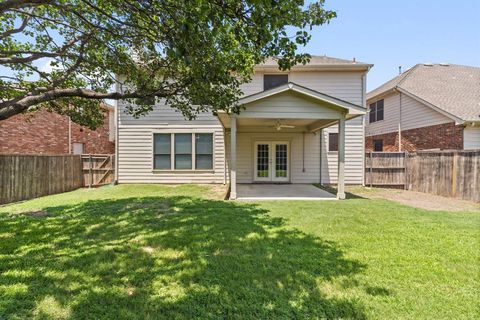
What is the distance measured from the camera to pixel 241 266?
3.69 m

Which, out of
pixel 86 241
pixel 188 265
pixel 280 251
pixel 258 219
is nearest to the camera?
pixel 188 265

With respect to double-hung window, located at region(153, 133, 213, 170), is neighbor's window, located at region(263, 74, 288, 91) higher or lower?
higher

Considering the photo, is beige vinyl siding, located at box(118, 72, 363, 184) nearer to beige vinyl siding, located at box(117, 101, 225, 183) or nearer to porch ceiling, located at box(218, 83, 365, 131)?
beige vinyl siding, located at box(117, 101, 225, 183)

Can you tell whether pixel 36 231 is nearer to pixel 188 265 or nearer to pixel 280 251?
pixel 188 265

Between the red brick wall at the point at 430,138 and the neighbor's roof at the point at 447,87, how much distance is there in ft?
2.59

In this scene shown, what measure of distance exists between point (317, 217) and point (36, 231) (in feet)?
19.8

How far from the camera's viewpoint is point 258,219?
20.7 ft

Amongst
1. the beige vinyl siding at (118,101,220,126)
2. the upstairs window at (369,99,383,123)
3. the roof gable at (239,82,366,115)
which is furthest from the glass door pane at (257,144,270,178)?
the upstairs window at (369,99,383,123)

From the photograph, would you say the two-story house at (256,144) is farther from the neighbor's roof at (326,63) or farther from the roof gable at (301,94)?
the roof gable at (301,94)

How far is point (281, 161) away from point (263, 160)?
90 cm

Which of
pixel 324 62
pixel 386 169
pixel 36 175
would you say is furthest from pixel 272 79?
pixel 36 175

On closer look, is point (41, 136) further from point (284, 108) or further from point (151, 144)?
point (284, 108)

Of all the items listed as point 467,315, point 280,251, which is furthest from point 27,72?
point 467,315

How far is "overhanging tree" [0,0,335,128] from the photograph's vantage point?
3.55m
